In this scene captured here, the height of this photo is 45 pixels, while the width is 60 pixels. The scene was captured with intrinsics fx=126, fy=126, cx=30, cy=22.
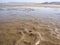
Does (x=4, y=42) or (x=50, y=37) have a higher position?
(x=4, y=42)

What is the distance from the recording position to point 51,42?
15.3ft

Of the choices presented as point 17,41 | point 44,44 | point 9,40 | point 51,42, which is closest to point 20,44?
point 17,41

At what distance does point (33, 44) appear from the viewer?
445 cm

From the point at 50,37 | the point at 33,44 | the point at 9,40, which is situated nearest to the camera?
the point at 33,44

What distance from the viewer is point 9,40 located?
4.75 metres

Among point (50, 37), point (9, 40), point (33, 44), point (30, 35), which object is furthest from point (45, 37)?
point (9, 40)

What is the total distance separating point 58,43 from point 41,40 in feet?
2.27

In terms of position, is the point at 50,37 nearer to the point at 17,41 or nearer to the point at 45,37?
the point at 45,37

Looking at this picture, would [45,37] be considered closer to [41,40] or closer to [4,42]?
[41,40]

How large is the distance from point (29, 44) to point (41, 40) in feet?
2.18

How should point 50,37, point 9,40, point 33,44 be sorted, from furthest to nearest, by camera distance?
point 50,37 < point 9,40 < point 33,44

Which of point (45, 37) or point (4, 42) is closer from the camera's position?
point (4, 42)

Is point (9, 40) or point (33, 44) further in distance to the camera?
point (9, 40)

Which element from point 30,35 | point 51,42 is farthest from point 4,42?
point 51,42
